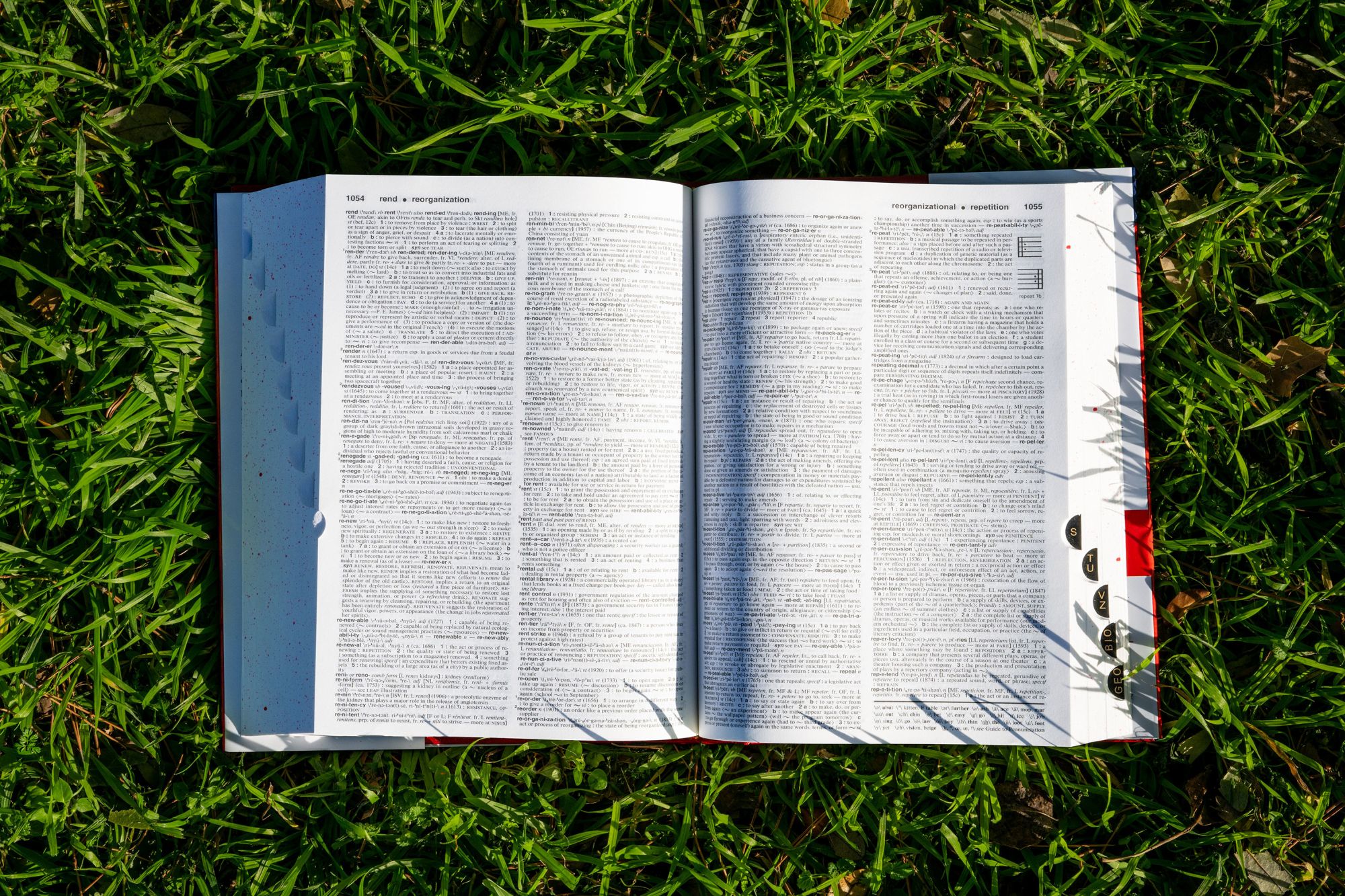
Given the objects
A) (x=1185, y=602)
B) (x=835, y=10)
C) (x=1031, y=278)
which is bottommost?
(x=1185, y=602)

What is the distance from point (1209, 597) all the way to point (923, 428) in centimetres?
51

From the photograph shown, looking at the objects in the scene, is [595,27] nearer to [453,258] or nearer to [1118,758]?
[453,258]

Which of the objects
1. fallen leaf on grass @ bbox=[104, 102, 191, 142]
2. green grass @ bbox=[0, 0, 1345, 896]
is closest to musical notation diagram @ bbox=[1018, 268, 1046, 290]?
green grass @ bbox=[0, 0, 1345, 896]

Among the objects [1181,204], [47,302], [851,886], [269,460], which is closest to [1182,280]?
[1181,204]

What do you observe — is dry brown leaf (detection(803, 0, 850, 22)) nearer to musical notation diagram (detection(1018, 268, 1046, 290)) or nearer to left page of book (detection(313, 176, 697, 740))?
left page of book (detection(313, 176, 697, 740))

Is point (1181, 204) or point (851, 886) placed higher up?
point (1181, 204)

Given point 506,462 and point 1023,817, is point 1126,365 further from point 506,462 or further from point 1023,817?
point 506,462

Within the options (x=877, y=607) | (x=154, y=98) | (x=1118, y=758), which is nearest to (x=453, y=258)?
(x=154, y=98)

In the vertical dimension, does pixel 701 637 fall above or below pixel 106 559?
below

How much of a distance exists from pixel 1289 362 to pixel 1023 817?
79 cm

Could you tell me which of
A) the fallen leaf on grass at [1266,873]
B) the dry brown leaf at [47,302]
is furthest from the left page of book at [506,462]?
the fallen leaf on grass at [1266,873]

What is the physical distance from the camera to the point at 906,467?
137cm

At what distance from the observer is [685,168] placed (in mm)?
1410

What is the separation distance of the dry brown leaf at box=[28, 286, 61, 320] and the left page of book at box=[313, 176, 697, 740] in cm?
45
